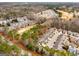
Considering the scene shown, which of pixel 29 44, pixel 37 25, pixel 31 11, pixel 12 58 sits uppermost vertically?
pixel 31 11

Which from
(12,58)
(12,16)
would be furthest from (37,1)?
(12,58)

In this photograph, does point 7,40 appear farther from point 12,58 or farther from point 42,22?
point 42,22

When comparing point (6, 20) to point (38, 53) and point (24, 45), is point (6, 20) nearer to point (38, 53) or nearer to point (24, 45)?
point (24, 45)

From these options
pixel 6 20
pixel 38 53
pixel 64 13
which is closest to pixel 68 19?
pixel 64 13

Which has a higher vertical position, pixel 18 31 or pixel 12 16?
pixel 12 16

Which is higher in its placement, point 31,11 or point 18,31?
point 31,11
